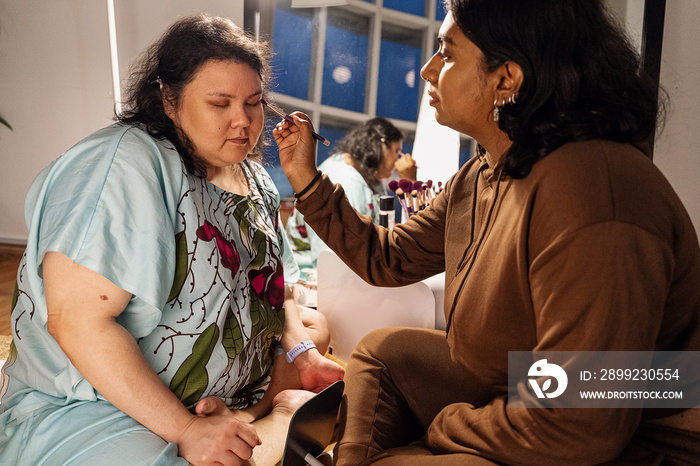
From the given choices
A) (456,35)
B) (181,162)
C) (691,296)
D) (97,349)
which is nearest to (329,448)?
(97,349)

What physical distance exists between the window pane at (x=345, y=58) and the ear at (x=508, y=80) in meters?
2.20

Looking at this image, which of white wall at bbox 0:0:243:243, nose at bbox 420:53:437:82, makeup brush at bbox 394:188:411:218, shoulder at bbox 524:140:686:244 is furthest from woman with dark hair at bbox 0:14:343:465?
white wall at bbox 0:0:243:243

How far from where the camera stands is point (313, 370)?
1.58m

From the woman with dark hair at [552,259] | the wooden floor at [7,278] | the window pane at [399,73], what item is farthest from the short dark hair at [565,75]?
the wooden floor at [7,278]

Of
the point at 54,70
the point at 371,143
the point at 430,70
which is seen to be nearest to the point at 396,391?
the point at 430,70

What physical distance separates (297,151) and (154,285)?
1.71 feet

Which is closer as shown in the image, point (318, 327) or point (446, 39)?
point (446, 39)

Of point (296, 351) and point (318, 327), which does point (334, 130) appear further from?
point (296, 351)

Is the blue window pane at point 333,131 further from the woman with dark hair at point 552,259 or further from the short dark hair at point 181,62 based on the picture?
the woman with dark hair at point 552,259

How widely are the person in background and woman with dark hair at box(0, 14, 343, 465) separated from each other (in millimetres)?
1642

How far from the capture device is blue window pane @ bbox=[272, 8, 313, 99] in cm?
312

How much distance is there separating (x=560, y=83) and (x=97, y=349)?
0.96 meters

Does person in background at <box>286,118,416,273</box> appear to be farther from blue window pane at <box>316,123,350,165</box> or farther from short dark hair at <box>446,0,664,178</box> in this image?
short dark hair at <box>446,0,664,178</box>

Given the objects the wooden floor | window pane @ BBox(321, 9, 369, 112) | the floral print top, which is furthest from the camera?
window pane @ BBox(321, 9, 369, 112)
